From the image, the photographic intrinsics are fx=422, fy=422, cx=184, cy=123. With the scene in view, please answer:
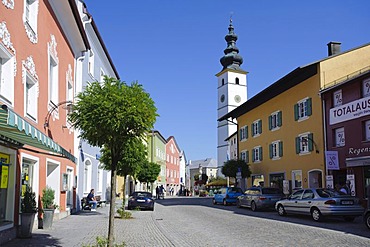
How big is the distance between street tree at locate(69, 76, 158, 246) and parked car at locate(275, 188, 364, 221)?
11054mm

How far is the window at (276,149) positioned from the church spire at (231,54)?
58277 millimetres

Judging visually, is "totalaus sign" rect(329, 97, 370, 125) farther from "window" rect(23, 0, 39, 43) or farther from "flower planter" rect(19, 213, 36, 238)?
"flower planter" rect(19, 213, 36, 238)

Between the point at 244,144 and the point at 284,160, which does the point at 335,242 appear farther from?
the point at 244,144

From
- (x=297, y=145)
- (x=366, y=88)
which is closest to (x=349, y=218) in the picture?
(x=366, y=88)

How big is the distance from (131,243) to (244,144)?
100ft

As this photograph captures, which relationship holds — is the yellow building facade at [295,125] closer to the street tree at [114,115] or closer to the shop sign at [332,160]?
the shop sign at [332,160]

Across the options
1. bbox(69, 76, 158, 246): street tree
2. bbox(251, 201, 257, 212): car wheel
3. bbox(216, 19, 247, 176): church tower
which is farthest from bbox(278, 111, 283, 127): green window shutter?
bbox(216, 19, 247, 176): church tower

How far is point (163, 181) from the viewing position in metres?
78.3

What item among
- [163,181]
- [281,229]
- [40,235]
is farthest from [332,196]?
[163,181]

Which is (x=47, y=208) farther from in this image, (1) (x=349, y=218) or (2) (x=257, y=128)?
(2) (x=257, y=128)

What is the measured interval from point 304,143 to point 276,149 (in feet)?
16.6

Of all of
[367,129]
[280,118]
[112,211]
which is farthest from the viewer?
[280,118]

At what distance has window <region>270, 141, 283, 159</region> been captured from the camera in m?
32.8

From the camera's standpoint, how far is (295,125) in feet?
99.6
